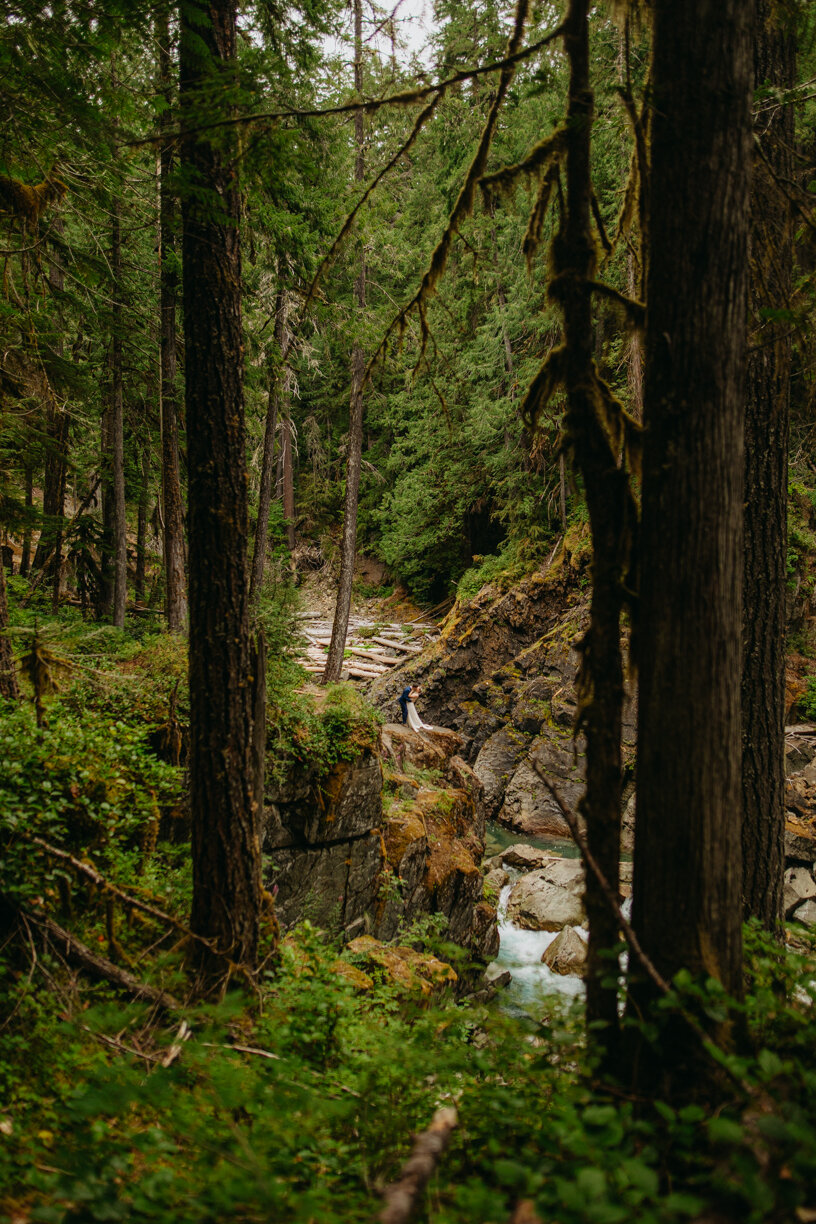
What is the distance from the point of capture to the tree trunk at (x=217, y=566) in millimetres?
4117

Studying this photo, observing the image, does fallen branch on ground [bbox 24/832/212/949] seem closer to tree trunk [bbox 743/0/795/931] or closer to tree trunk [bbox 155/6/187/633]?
tree trunk [bbox 743/0/795/931]

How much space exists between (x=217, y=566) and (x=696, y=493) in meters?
3.02

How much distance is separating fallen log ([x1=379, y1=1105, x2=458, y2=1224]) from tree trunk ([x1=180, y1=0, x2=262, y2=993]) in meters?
2.46

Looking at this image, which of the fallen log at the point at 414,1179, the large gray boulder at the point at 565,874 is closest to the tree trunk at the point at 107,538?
the large gray boulder at the point at 565,874

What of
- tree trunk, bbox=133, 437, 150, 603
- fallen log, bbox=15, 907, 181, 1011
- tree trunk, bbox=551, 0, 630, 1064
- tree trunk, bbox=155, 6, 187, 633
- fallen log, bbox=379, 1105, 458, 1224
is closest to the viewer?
fallen log, bbox=379, 1105, 458, 1224

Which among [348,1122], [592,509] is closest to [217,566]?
[592,509]

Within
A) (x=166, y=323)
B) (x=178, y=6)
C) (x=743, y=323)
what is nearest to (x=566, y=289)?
(x=743, y=323)

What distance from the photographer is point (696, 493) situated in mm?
2723

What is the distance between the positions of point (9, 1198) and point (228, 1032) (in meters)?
1.63

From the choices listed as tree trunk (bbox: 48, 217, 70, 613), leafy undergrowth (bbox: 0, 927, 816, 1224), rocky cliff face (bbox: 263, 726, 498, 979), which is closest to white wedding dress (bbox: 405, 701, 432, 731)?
rocky cliff face (bbox: 263, 726, 498, 979)

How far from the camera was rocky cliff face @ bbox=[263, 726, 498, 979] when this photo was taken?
24.1 ft

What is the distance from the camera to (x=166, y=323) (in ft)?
34.2

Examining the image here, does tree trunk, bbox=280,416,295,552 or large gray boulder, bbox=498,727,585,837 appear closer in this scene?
large gray boulder, bbox=498,727,585,837

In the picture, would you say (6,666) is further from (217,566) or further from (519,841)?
(519,841)
